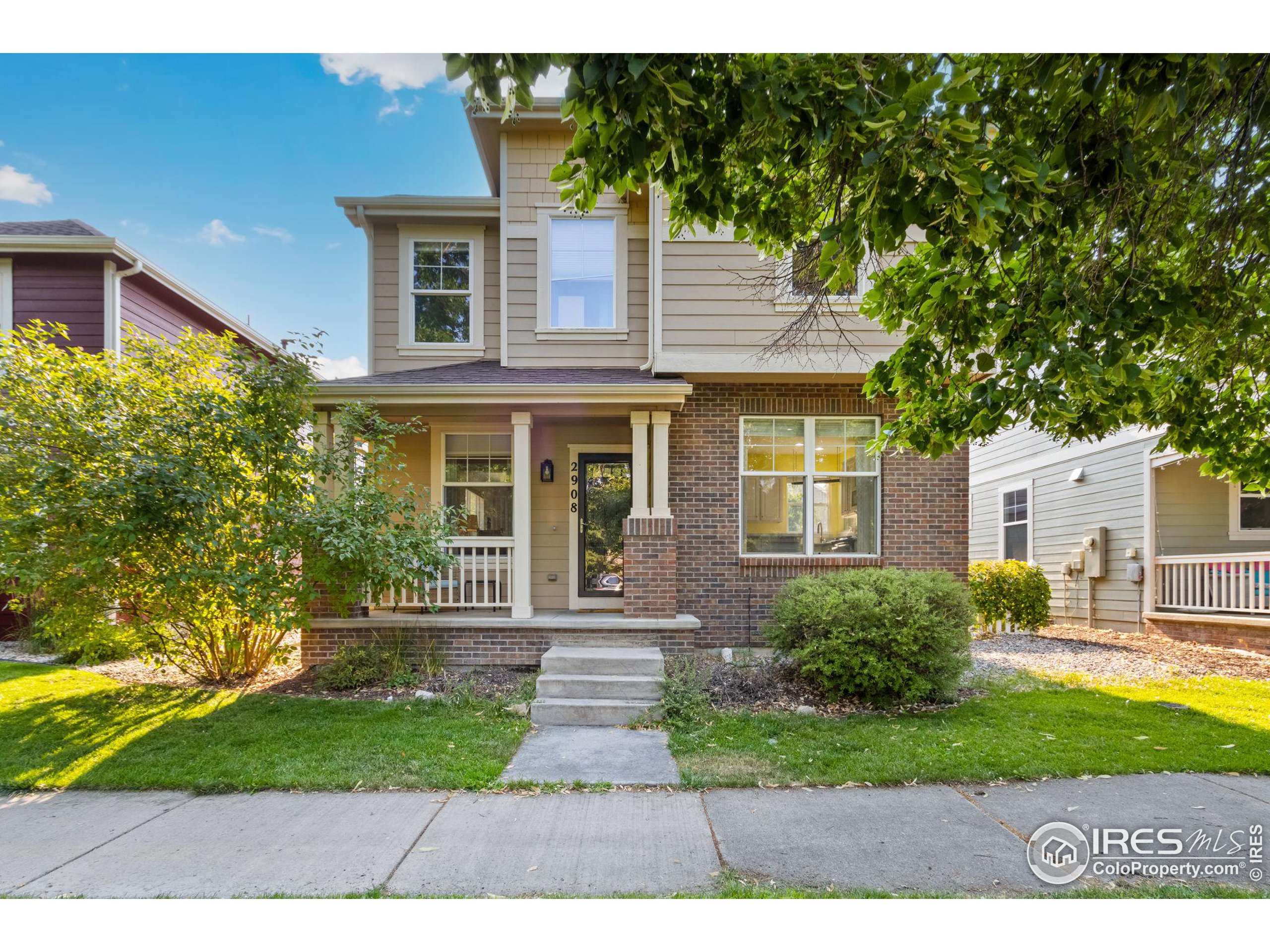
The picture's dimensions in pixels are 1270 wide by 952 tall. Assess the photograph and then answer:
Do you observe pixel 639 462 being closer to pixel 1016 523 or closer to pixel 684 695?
pixel 684 695


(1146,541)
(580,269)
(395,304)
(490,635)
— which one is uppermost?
(580,269)

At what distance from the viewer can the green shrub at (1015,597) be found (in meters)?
10.0

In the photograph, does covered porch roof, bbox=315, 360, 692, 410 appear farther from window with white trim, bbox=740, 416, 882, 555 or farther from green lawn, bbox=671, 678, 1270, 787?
green lawn, bbox=671, 678, 1270, 787

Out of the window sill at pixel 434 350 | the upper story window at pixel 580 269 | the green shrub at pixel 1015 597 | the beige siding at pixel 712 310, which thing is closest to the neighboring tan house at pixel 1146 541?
the green shrub at pixel 1015 597

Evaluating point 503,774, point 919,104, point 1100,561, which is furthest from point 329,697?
point 1100,561

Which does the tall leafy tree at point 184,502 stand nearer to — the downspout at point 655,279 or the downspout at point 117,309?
the downspout at point 655,279

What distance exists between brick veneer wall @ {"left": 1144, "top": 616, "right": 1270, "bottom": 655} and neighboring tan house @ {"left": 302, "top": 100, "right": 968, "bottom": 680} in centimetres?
418

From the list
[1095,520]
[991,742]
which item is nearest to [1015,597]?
[1095,520]

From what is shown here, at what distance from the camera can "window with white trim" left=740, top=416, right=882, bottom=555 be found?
7723mm

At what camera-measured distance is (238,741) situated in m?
4.56

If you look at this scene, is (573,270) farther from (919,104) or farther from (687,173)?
(919,104)

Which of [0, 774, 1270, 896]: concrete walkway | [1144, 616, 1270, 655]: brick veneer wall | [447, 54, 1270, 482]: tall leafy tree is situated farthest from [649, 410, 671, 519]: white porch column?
[1144, 616, 1270, 655]: brick veneer wall

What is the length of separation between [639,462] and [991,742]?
164 inches

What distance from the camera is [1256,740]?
454 cm
